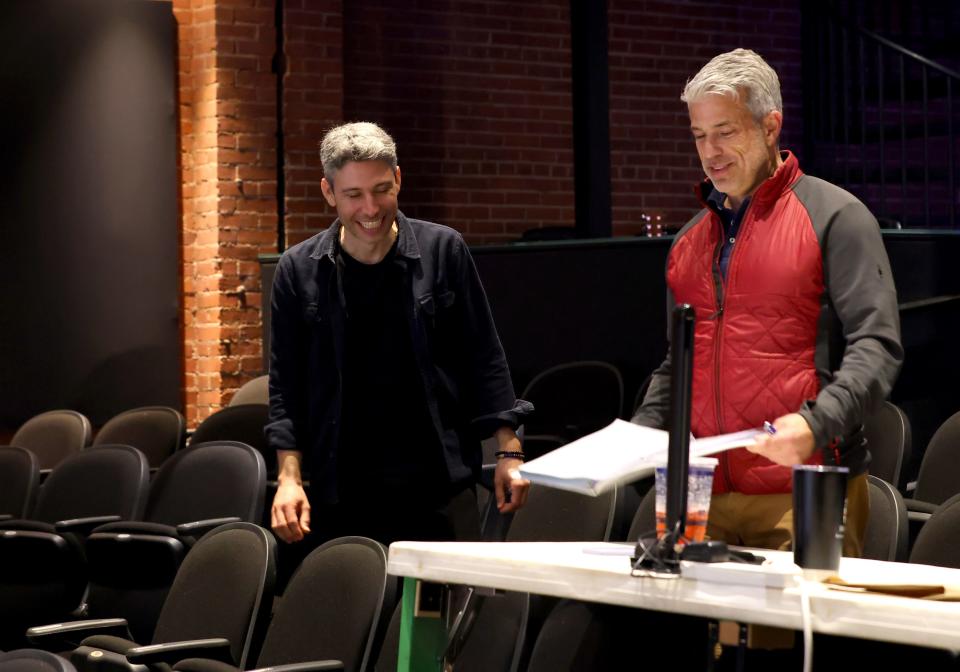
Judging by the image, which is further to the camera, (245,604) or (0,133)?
(0,133)

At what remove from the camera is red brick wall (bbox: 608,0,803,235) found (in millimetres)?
9094

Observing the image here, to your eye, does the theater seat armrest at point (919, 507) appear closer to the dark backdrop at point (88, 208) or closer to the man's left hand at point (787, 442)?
the man's left hand at point (787, 442)

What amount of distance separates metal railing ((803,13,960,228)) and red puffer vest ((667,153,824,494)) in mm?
5599

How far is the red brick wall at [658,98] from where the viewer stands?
9.09 meters

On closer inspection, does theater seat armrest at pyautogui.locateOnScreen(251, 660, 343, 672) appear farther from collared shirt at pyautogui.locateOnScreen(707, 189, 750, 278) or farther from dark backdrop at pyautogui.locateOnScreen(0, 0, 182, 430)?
dark backdrop at pyautogui.locateOnScreen(0, 0, 182, 430)

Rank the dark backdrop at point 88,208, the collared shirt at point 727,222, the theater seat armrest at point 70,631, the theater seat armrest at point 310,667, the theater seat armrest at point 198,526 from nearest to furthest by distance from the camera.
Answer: the collared shirt at point 727,222 → the theater seat armrest at point 310,667 → the theater seat armrest at point 70,631 → the theater seat armrest at point 198,526 → the dark backdrop at point 88,208

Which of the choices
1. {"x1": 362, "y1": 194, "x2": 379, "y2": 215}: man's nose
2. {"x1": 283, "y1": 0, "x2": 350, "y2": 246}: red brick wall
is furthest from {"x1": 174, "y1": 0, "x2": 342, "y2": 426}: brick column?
{"x1": 362, "y1": 194, "x2": 379, "y2": 215}: man's nose

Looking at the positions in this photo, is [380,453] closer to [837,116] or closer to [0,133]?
[0,133]

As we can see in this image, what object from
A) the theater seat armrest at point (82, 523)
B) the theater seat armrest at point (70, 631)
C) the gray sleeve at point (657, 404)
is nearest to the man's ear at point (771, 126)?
the gray sleeve at point (657, 404)

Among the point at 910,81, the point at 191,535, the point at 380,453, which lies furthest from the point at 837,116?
the point at 380,453

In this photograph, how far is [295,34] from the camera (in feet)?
25.0

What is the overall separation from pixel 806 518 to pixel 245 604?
1.69 meters

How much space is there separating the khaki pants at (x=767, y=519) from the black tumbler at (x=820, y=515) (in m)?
0.27

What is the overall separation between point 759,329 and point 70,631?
2.03m
